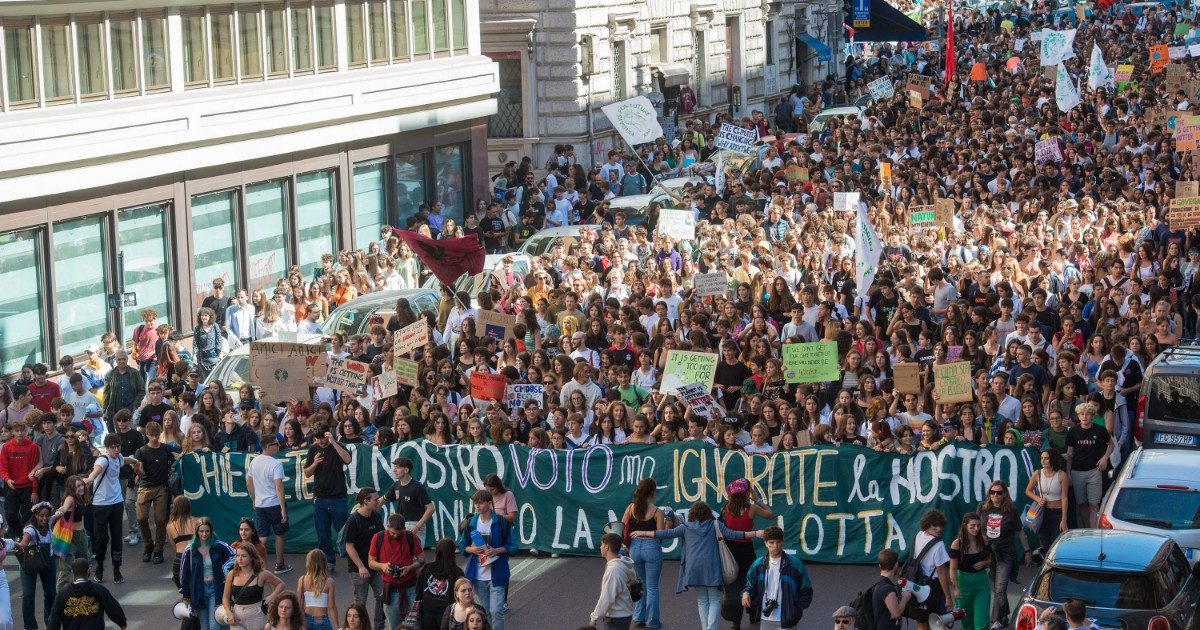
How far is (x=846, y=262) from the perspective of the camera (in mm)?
23203

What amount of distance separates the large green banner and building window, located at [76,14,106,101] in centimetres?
1033

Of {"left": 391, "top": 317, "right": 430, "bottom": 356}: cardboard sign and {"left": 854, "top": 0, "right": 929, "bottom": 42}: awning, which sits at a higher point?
{"left": 854, "top": 0, "right": 929, "bottom": 42}: awning

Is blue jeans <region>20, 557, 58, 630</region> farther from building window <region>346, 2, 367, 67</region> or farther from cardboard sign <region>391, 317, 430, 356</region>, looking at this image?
building window <region>346, 2, 367, 67</region>

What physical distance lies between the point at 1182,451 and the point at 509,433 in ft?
19.6

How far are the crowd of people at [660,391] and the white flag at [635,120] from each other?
1.84 m

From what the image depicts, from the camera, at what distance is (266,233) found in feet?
101

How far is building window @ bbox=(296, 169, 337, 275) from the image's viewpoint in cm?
3170

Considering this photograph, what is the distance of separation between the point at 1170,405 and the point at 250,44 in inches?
687

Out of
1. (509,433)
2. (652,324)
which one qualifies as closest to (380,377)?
(509,433)

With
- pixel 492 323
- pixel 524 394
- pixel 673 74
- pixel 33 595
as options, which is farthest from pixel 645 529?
pixel 673 74

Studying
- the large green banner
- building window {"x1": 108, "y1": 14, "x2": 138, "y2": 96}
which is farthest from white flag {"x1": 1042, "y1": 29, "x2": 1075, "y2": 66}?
the large green banner

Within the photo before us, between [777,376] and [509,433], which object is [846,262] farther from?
[509,433]

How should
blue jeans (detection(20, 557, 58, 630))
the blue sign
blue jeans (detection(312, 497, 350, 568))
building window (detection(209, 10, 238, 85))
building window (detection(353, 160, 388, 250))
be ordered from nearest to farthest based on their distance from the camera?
blue jeans (detection(20, 557, 58, 630))
blue jeans (detection(312, 497, 350, 568))
building window (detection(209, 10, 238, 85))
building window (detection(353, 160, 388, 250))
the blue sign

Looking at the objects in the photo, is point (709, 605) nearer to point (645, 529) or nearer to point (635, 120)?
point (645, 529)
